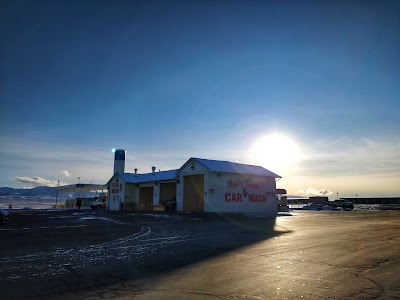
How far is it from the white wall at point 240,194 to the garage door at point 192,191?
3.42m

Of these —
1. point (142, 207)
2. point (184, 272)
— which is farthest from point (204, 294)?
point (142, 207)

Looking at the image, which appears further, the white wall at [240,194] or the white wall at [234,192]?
the white wall at [240,194]

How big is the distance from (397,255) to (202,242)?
601 cm

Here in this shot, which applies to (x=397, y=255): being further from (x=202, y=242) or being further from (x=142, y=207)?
(x=142, y=207)

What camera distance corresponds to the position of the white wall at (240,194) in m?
36.0

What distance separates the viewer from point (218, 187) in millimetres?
36375

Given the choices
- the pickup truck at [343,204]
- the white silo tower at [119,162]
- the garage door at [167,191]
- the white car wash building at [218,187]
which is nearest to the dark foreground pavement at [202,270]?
the white car wash building at [218,187]

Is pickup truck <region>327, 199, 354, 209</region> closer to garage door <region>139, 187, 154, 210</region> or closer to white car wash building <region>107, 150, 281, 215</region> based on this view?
white car wash building <region>107, 150, 281, 215</region>

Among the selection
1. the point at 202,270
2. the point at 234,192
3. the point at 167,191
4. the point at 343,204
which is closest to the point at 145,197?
the point at 167,191

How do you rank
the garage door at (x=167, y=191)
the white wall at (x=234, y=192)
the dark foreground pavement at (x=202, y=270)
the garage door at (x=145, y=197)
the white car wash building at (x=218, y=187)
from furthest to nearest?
the garage door at (x=145, y=197), the garage door at (x=167, y=191), the white car wash building at (x=218, y=187), the white wall at (x=234, y=192), the dark foreground pavement at (x=202, y=270)

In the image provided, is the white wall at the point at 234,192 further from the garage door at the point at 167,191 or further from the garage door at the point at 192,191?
the garage door at the point at 167,191

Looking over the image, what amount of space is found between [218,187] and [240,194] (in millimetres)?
3458

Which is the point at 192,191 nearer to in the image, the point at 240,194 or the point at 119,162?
the point at 240,194

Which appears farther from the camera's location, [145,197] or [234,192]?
[145,197]
